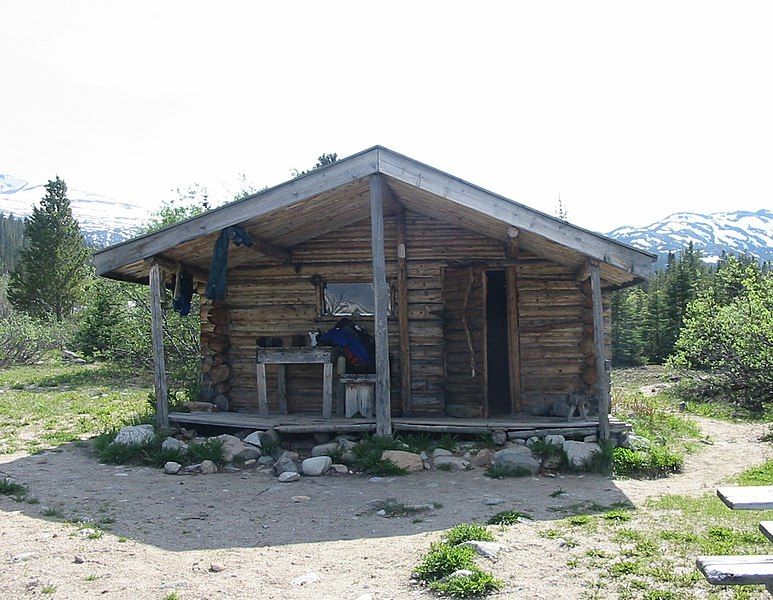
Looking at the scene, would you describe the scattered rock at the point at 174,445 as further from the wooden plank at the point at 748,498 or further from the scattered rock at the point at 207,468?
the wooden plank at the point at 748,498

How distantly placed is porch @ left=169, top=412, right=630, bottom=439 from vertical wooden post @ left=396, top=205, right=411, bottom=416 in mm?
1190

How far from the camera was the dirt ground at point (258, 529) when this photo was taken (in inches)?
208

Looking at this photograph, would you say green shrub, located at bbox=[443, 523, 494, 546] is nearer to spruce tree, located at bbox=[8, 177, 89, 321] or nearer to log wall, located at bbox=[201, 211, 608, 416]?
log wall, located at bbox=[201, 211, 608, 416]

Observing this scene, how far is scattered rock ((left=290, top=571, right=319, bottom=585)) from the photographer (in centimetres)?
537

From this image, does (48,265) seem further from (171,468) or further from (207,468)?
(207,468)

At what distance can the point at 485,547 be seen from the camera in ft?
19.0

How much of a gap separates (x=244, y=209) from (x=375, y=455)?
414 cm

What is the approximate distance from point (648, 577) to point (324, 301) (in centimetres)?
855

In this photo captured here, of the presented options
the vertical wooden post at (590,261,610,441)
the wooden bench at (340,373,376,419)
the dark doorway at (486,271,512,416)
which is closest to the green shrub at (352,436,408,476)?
the wooden bench at (340,373,376,419)

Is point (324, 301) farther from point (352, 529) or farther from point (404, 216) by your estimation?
point (352, 529)

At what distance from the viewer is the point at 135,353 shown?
22.5 metres

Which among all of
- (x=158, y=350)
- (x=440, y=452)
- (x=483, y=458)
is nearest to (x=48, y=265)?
(x=158, y=350)

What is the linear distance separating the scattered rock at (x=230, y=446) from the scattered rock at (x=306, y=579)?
15.3 ft

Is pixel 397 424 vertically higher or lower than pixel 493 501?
higher
